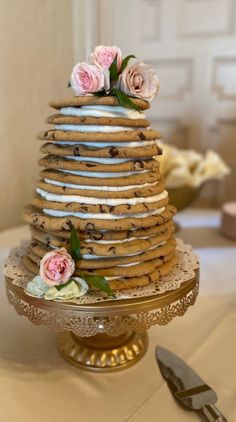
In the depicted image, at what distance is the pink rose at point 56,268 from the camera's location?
0.55 metres

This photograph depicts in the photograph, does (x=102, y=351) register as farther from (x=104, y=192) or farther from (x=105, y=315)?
(x=104, y=192)

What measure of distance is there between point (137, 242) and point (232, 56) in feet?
4.80

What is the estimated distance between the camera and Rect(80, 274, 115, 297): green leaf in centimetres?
55

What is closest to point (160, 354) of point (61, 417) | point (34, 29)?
point (61, 417)

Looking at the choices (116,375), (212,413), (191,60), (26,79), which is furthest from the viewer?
(191,60)

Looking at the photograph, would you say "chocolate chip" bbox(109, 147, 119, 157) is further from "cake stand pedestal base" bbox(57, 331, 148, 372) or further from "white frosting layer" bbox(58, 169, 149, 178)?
"cake stand pedestal base" bbox(57, 331, 148, 372)

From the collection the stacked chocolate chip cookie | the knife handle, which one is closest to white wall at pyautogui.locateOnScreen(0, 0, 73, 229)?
the stacked chocolate chip cookie

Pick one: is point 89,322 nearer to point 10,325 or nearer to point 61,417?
point 61,417

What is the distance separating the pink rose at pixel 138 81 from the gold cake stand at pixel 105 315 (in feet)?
1.02

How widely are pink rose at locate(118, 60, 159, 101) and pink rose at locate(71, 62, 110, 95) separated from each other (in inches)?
1.1

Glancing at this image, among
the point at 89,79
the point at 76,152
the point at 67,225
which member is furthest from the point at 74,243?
the point at 89,79

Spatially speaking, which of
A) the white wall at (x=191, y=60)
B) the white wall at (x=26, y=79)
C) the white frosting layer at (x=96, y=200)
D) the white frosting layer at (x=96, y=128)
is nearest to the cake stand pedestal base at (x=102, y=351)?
the white frosting layer at (x=96, y=200)

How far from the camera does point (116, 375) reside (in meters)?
0.62

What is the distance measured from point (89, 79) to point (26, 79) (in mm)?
658
